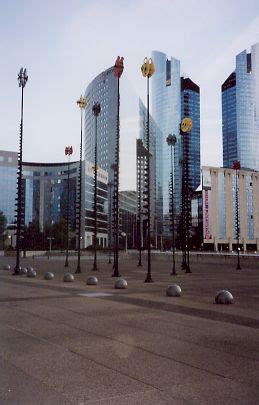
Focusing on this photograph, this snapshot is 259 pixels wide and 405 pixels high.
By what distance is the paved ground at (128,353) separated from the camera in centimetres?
684

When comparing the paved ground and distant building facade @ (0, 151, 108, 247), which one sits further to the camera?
distant building facade @ (0, 151, 108, 247)

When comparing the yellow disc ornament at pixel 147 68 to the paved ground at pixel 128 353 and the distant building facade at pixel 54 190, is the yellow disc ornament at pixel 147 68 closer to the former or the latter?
the paved ground at pixel 128 353

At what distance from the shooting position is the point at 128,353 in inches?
374

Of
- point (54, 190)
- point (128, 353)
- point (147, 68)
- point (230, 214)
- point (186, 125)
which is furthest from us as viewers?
point (54, 190)

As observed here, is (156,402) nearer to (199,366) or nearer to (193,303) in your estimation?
(199,366)

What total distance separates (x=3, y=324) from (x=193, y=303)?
8.11 metres

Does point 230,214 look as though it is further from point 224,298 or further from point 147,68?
point 224,298

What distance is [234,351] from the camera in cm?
973

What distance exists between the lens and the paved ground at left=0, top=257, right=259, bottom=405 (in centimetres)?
684

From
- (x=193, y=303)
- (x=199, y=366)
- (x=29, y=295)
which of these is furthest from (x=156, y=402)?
(x=29, y=295)

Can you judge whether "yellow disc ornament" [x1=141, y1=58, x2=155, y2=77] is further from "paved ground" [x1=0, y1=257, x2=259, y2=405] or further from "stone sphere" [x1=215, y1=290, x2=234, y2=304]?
"paved ground" [x1=0, y1=257, x2=259, y2=405]

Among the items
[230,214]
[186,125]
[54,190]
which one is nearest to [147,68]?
[186,125]

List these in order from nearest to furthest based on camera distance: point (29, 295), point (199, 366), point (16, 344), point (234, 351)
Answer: point (199, 366) < point (234, 351) < point (16, 344) < point (29, 295)

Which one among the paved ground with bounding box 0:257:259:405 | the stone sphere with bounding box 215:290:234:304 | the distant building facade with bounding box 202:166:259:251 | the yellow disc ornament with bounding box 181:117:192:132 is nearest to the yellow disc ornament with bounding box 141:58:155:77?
the yellow disc ornament with bounding box 181:117:192:132
